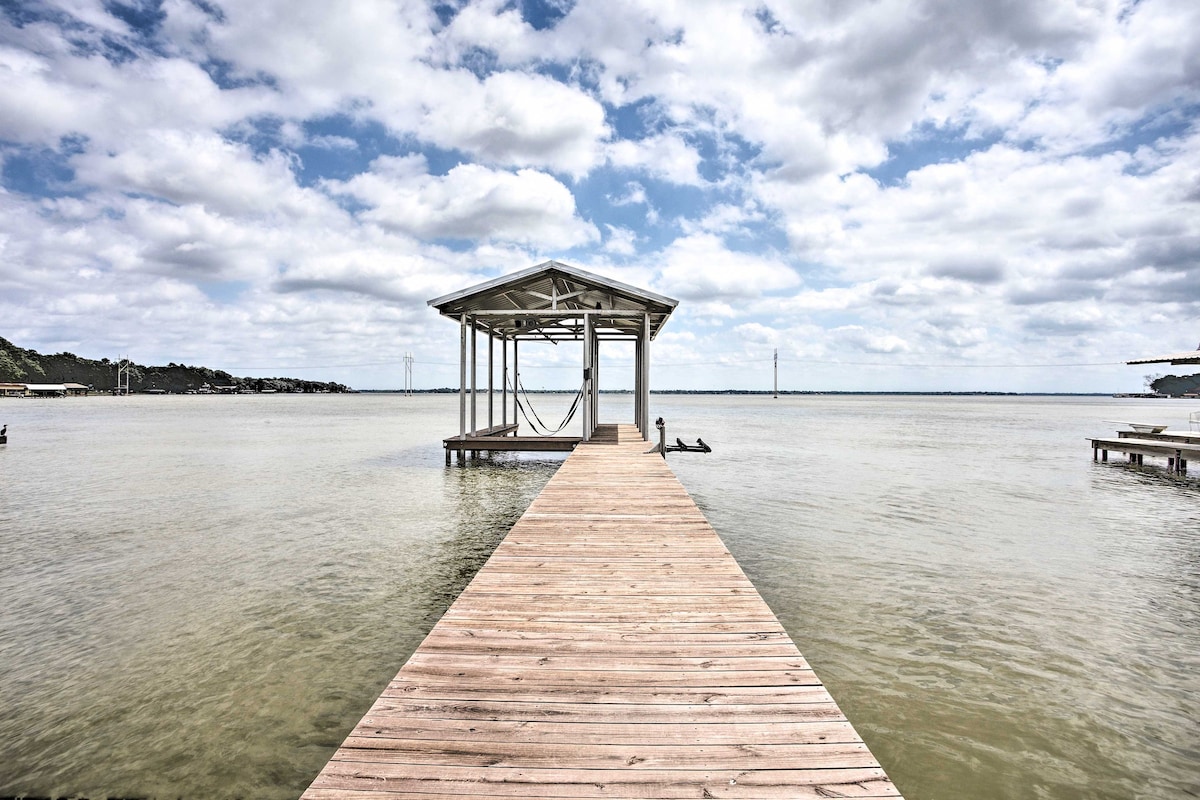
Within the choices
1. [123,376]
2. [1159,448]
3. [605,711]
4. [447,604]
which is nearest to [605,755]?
[605,711]

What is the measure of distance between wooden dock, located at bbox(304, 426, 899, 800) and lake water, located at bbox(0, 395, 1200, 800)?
3.83ft

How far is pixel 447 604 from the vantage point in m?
5.79

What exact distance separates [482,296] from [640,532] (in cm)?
944

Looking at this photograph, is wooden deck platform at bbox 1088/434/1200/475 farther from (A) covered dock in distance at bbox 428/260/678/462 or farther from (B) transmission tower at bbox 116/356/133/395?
(B) transmission tower at bbox 116/356/133/395

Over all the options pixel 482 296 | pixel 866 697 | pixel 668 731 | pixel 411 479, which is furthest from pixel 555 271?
pixel 668 731

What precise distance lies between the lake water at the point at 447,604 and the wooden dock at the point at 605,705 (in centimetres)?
117

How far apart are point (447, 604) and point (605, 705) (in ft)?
12.1

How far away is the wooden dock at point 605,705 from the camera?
2014mm

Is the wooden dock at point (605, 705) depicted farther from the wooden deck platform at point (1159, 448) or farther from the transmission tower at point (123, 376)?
the transmission tower at point (123, 376)

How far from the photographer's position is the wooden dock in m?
2.01

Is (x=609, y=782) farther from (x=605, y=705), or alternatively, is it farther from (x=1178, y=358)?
(x=1178, y=358)

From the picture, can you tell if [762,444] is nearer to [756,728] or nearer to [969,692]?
[969,692]

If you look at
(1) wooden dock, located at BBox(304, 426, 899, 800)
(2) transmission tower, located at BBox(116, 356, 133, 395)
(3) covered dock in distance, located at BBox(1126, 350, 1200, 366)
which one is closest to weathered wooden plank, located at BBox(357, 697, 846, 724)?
(1) wooden dock, located at BBox(304, 426, 899, 800)

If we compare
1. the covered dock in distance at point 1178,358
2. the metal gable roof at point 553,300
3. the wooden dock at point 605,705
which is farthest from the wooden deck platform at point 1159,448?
the wooden dock at point 605,705
